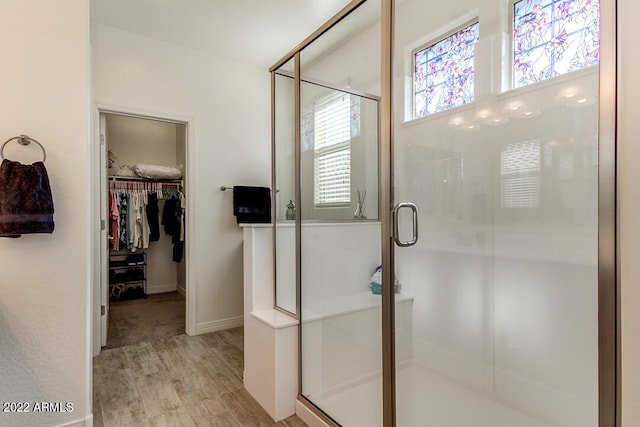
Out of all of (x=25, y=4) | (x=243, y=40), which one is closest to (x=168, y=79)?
(x=243, y=40)

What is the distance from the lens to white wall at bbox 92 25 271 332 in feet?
9.73

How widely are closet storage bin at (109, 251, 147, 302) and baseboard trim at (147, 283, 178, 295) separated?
14 cm

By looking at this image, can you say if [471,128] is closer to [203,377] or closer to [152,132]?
[203,377]

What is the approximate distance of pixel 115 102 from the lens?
114 inches

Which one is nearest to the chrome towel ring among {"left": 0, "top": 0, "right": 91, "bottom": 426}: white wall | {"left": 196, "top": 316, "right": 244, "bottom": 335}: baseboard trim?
{"left": 0, "top": 0, "right": 91, "bottom": 426}: white wall

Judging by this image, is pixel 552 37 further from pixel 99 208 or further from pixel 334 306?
pixel 99 208

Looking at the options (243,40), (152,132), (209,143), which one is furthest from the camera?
(152,132)

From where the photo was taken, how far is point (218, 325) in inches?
135

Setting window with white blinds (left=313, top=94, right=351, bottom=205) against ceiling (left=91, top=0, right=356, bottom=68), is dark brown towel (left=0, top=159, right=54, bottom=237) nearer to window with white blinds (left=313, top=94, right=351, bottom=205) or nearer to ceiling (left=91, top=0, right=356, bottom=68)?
window with white blinds (left=313, top=94, right=351, bottom=205)

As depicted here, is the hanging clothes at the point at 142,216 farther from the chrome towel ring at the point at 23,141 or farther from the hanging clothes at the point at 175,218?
the chrome towel ring at the point at 23,141

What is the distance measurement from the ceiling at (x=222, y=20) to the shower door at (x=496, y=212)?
1.16m

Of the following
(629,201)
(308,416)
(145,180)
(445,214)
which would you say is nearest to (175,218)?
(145,180)

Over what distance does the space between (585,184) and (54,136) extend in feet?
7.88

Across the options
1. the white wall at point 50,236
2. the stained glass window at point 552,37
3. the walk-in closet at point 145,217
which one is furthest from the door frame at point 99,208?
the stained glass window at point 552,37
